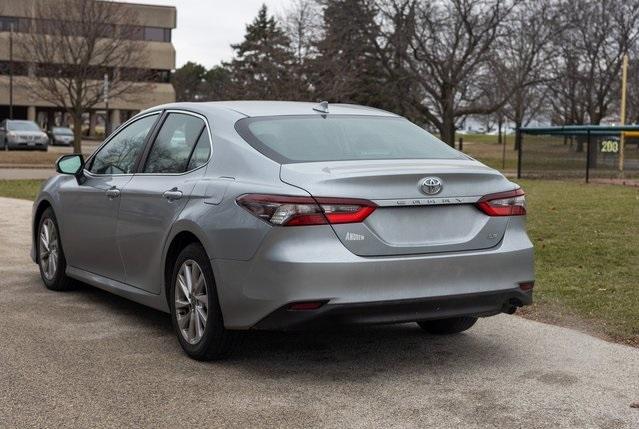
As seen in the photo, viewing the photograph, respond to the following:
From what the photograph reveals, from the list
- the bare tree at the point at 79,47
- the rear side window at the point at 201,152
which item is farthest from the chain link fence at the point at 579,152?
the rear side window at the point at 201,152

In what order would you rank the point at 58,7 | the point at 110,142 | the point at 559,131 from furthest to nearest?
the point at 58,7 → the point at 559,131 → the point at 110,142

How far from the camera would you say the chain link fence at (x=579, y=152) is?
2602cm

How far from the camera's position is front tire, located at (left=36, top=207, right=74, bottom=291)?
25.6 ft

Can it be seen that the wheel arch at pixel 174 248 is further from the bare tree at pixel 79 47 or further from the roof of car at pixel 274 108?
the bare tree at pixel 79 47

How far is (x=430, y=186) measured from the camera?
16.9 feet

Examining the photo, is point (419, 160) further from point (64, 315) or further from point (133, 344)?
point (64, 315)

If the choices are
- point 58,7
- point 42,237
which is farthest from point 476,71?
point 42,237

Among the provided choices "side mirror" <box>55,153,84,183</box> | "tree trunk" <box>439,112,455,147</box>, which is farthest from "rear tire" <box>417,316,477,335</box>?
"tree trunk" <box>439,112,455,147</box>

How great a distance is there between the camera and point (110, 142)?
24.3ft

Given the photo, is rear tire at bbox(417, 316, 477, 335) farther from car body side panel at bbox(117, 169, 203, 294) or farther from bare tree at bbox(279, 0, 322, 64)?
bare tree at bbox(279, 0, 322, 64)

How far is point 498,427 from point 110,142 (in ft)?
14.0

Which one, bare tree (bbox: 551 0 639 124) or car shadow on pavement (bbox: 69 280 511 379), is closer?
Answer: car shadow on pavement (bbox: 69 280 511 379)

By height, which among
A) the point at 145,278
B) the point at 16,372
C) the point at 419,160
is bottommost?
the point at 16,372

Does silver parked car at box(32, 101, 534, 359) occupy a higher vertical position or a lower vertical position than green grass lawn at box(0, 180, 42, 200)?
higher
